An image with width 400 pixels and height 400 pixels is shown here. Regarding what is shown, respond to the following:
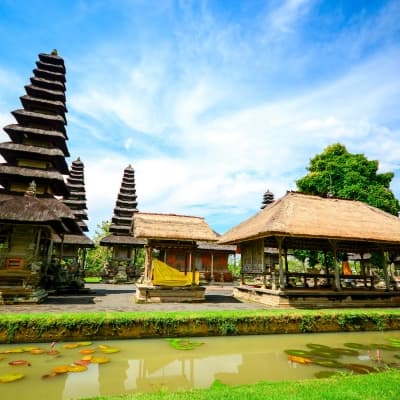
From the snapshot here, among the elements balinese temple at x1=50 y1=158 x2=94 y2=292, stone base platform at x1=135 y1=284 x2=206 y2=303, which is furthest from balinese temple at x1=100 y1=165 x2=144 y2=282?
stone base platform at x1=135 y1=284 x2=206 y2=303

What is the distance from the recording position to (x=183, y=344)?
6699 millimetres

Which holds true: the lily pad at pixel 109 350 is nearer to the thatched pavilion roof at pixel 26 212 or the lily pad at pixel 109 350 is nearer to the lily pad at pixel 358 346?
the lily pad at pixel 358 346

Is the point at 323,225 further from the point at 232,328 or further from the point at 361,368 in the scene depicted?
the point at 361,368

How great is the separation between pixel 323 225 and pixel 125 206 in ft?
76.5

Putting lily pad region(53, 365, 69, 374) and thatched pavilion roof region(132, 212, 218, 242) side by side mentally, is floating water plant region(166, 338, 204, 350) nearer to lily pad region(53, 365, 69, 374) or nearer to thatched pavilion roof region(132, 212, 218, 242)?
lily pad region(53, 365, 69, 374)

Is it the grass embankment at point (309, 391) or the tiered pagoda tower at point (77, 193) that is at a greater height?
the tiered pagoda tower at point (77, 193)

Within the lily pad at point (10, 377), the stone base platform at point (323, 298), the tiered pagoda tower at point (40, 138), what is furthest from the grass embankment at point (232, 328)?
the tiered pagoda tower at point (40, 138)

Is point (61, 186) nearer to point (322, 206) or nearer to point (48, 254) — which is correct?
point (48, 254)

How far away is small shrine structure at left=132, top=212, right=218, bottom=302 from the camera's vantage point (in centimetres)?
1185

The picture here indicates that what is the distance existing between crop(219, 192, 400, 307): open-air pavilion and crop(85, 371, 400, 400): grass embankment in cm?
680

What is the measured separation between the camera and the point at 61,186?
50.6ft

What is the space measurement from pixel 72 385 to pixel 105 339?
2494 millimetres

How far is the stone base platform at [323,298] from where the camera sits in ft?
37.7

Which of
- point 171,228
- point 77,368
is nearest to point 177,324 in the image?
point 77,368
